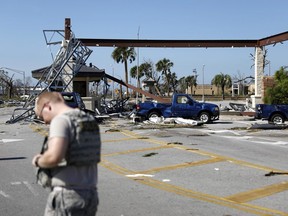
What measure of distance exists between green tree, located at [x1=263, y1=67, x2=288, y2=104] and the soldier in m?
24.4

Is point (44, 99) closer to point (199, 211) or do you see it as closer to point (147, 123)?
point (199, 211)

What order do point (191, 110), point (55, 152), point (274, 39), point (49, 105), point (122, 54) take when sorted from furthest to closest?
point (122, 54) < point (274, 39) < point (191, 110) < point (49, 105) < point (55, 152)

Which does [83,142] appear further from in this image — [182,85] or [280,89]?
[182,85]

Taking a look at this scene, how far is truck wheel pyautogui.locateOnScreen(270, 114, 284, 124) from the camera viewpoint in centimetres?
2641

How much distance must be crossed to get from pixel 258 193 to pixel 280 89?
821 inches

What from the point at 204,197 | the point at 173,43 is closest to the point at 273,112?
the point at 173,43

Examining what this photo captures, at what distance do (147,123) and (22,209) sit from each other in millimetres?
20211

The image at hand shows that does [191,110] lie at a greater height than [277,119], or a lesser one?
greater

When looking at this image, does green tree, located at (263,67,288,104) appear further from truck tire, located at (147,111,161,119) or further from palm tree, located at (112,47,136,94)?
palm tree, located at (112,47,136,94)

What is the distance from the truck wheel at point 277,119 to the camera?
2641cm

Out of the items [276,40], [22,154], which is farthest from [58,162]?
[276,40]

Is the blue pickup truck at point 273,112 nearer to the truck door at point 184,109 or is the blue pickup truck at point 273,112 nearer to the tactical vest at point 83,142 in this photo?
the truck door at point 184,109

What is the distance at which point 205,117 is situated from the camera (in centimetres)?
2836

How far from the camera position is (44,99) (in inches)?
153
